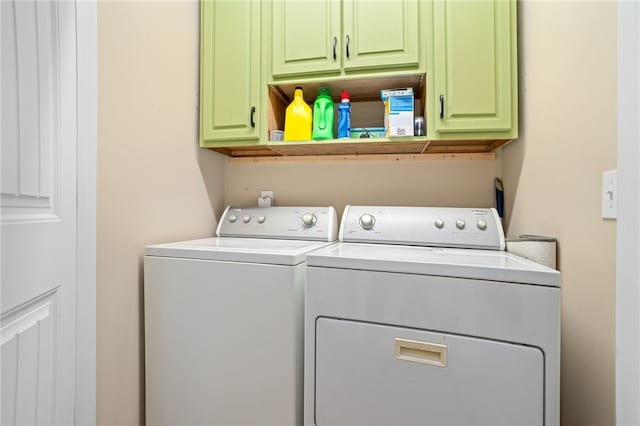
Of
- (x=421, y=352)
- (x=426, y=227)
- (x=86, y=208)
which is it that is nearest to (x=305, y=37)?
(x=426, y=227)

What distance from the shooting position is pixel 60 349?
0.88 m

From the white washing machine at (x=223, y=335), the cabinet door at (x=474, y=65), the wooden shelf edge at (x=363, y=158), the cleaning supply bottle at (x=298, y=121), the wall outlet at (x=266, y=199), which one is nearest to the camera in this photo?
the white washing machine at (x=223, y=335)

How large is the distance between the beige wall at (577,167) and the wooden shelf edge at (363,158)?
0.37 m

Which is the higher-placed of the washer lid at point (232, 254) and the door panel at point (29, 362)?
the washer lid at point (232, 254)

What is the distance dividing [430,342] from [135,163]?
1.31m

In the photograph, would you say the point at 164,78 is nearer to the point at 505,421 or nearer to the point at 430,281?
the point at 430,281

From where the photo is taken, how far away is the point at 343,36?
1513 millimetres

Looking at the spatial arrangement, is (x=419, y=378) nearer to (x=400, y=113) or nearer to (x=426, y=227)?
(x=426, y=227)

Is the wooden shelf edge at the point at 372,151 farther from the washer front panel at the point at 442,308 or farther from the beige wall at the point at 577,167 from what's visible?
the washer front panel at the point at 442,308

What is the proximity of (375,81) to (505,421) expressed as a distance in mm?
1471

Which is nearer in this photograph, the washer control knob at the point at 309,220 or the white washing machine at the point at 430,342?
the white washing machine at the point at 430,342

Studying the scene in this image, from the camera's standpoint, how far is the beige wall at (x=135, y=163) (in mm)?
1133

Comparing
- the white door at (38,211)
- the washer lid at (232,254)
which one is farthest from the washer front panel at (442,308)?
the white door at (38,211)

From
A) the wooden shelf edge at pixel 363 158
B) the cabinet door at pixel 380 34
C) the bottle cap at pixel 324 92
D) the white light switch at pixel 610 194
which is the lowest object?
the white light switch at pixel 610 194
